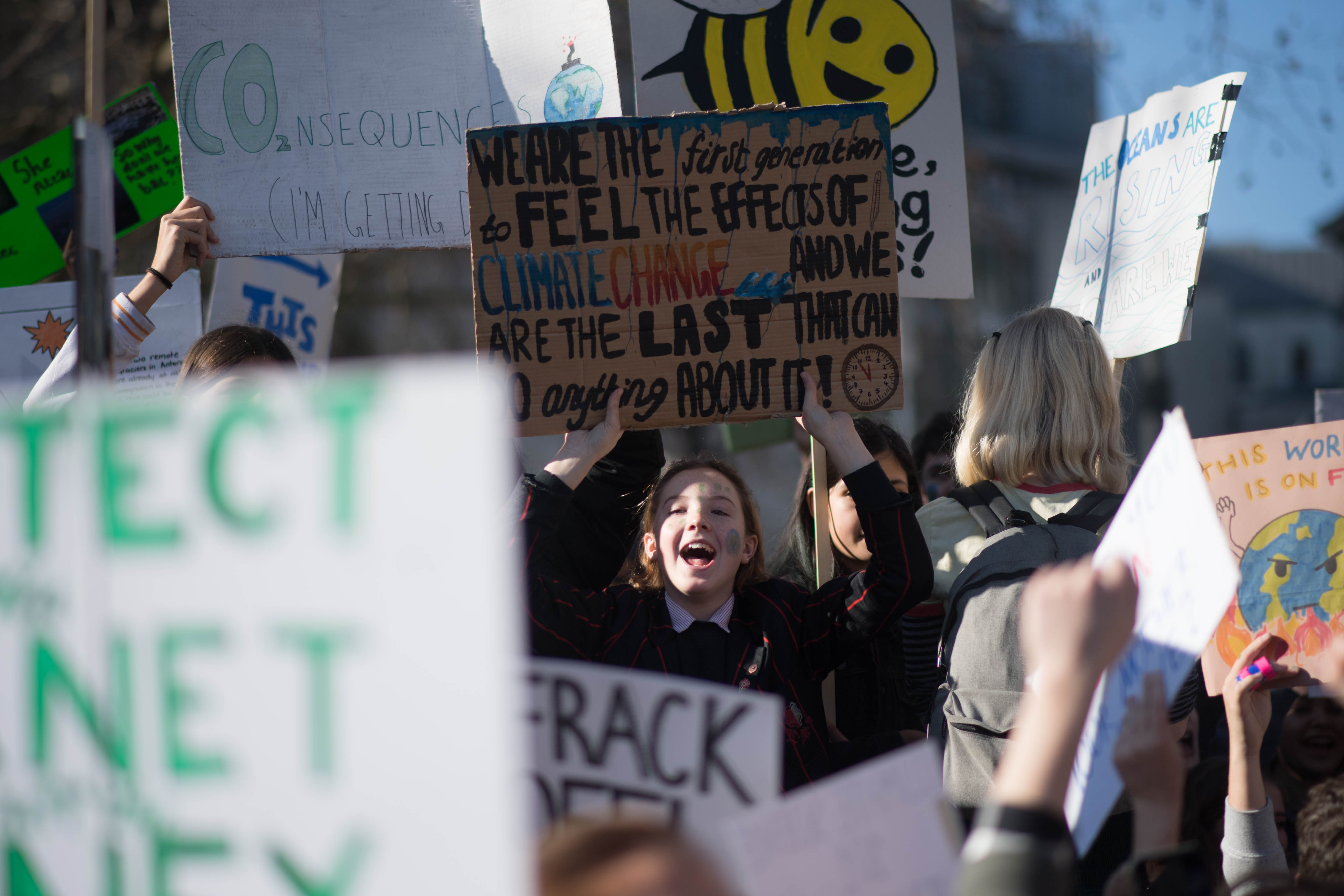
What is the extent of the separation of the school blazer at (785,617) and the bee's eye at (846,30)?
4.93 feet

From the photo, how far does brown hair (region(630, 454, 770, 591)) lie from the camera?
106 inches

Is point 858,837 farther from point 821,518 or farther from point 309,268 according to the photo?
point 309,268

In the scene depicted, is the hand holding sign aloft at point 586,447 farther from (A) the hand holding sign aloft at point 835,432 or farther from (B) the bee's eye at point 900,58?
(B) the bee's eye at point 900,58

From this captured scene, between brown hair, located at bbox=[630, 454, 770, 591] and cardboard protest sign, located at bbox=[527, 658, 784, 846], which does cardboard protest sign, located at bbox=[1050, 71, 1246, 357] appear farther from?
cardboard protest sign, located at bbox=[527, 658, 784, 846]

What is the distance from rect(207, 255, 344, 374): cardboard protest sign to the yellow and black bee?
1.51 meters

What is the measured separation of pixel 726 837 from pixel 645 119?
1.64 meters

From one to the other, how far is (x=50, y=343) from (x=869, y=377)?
7.67ft

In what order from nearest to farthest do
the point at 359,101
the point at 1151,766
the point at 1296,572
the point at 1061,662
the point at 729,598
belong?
1. the point at 1061,662
2. the point at 1151,766
3. the point at 1296,572
4. the point at 729,598
5. the point at 359,101

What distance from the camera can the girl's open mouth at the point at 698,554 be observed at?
252cm

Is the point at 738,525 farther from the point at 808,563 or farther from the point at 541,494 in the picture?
the point at 808,563

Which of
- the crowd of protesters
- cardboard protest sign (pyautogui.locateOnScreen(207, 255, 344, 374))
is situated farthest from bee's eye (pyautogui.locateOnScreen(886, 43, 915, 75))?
cardboard protest sign (pyautogui.locateOnScreen(207, 255, 344, 374))

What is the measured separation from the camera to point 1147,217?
10.8 ft

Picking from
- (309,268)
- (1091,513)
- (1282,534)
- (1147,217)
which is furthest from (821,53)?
(309,268)

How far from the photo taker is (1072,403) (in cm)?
245
